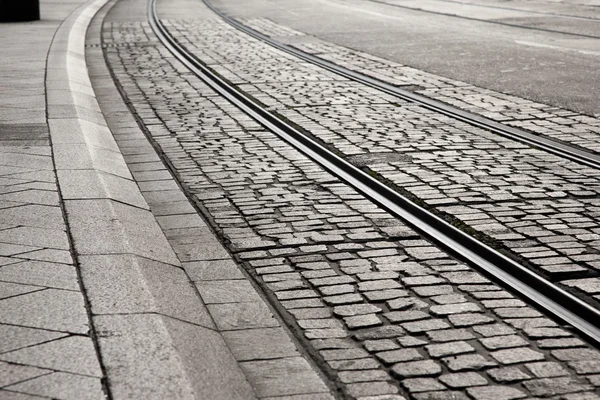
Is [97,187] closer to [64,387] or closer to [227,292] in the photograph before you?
[227,292]

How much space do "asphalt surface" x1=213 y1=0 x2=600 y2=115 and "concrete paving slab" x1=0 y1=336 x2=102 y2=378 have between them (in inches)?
289

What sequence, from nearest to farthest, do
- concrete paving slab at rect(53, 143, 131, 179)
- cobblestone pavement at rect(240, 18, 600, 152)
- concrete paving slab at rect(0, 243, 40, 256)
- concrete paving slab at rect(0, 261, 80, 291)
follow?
concrete paving slab at rect(0, 261, 80, 291) → concrete paving slab at rect(0, 243, 40, 256) → concrete paving slab at rect(53, 143, 131, 179) → cobblestone pavement at rect(240, 18, 600, 152)

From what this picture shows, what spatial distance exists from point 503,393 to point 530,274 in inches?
53.4

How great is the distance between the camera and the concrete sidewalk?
3.35 m

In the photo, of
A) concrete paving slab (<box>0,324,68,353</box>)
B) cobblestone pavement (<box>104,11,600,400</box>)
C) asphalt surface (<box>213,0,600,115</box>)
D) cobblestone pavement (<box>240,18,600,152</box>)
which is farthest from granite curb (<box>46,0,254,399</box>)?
asphalt surface (<box>213,0,600,115</box>)

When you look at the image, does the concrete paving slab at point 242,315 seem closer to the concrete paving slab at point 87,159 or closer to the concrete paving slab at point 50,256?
the concrete paving slab at point 50,256

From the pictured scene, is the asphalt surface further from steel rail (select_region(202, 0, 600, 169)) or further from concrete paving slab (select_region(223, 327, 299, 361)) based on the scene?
concrete paving slab (select_region(223, 327, 299, 361))

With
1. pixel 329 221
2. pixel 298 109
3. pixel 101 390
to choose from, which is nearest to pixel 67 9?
pixel 298 109

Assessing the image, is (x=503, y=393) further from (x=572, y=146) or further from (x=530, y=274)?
(x=572, y=146)

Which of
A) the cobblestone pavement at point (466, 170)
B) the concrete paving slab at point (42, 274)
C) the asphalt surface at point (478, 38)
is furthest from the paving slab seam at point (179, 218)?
the asphalt surface at point (478, 38)

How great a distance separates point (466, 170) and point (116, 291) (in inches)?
152

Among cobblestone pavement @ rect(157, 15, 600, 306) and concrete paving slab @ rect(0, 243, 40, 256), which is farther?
cobblestone pavement @ rect(157, 15, 600, 306)

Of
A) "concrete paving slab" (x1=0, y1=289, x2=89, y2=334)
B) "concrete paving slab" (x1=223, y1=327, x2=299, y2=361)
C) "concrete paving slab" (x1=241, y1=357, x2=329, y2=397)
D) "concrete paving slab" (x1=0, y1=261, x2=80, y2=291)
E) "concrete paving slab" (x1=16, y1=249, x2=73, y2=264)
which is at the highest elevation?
"concrete paving slab" (x1=0, y1=289, x2=89, y2=334)

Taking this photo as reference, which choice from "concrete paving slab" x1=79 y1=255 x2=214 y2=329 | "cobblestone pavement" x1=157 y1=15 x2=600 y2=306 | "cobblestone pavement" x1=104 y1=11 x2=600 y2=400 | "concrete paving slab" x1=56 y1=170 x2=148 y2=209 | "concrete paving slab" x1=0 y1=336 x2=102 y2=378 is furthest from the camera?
"concrete paving slab" x1=56 y1=170 x2=148 y2=209
